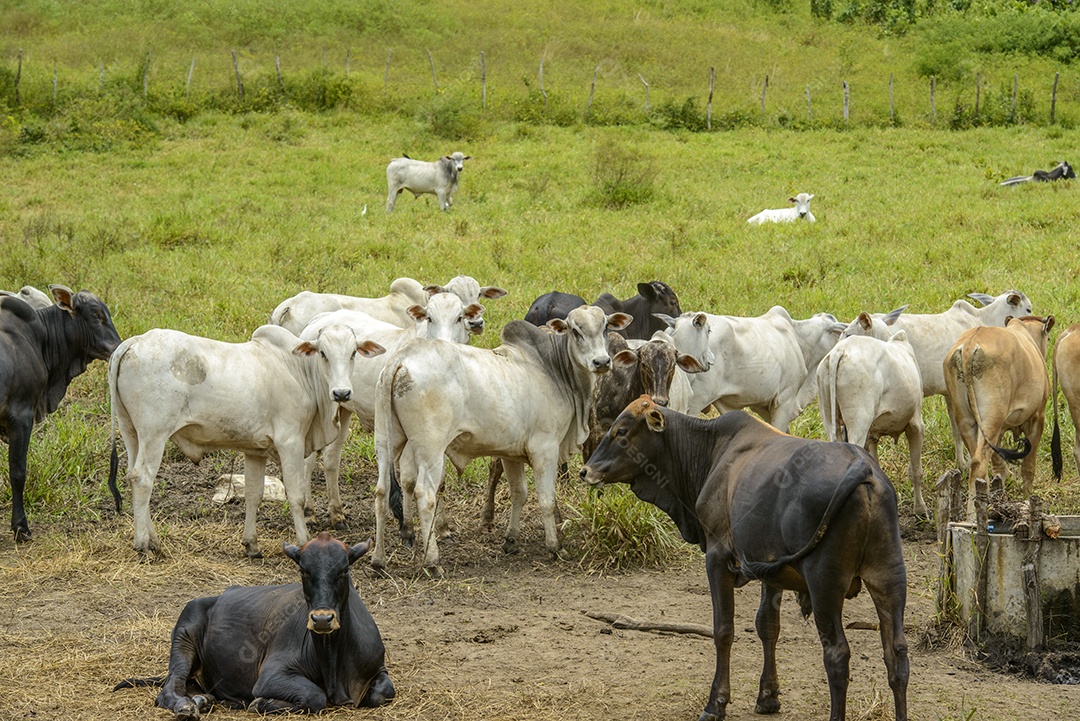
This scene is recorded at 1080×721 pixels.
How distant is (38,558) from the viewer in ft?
26.9

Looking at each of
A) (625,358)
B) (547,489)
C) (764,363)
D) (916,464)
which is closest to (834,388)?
(916,464)

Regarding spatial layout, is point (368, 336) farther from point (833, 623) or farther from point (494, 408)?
point (833, 623)

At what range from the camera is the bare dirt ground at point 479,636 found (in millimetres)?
5695

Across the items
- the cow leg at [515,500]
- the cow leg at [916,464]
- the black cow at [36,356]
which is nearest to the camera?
the cow leg at [515,500]

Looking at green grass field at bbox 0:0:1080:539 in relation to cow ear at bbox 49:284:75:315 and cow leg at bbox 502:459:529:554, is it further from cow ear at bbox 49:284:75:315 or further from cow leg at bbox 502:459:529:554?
cow leg at bbox 502:459:529:554

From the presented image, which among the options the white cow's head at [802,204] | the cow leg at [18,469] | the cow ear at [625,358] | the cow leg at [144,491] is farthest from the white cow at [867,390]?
the white cow's head at [802,204]

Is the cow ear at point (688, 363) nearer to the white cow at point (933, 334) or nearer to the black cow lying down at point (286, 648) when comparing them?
the white cow at point (933, 334)

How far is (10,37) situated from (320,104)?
14640 millimetres

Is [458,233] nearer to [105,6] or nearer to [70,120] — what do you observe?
[70,120]

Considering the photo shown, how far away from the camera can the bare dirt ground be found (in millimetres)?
5695

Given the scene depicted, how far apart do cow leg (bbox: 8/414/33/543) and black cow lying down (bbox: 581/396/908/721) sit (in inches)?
198

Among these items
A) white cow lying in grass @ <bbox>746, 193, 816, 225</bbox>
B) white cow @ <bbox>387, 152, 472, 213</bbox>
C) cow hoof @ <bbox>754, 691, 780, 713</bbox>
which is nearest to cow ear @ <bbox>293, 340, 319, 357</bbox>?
cow hoof @ <bbox>754, 691, 780, 713</bbox>

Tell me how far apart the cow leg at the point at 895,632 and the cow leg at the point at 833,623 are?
16 centimetres

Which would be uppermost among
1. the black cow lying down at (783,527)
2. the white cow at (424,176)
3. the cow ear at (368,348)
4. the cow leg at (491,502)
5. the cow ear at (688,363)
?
the white cow at (424,176)
